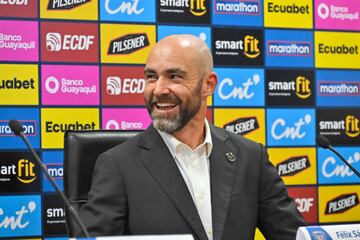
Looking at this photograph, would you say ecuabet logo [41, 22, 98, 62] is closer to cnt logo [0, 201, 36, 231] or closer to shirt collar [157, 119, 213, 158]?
cnt logo [0, 201, 36, 231]

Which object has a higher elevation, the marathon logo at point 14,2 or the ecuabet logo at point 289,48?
the marathon logo at point 14,2

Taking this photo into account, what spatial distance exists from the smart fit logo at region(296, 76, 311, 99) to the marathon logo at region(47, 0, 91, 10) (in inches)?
62.9

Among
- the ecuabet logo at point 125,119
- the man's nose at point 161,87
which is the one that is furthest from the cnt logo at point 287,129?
the man's nose at point 161,87

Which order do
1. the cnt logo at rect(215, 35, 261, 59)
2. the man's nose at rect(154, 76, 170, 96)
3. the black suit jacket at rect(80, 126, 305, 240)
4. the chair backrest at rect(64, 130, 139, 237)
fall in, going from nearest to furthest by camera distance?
1. the black suit jacket at rect(80, 126, 305, 240)
2. the man's nose at rect(154, 76, 170, 96)
3. the chair backrest at rect(64, 130, 139, 237)
4. the cnt logo at rect(215, 35, 261, 59)

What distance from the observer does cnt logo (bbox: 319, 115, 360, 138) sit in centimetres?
387

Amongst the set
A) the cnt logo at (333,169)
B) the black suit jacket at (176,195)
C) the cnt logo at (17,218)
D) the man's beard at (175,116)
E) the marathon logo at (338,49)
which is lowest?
the cnt logo at (17,218)

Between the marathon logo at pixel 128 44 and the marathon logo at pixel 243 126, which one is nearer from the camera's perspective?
the marathon logo at pixel 128 44

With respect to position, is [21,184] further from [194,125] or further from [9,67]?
[194,125]

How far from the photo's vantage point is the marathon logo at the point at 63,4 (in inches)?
130

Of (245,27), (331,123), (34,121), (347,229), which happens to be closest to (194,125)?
(347,229)

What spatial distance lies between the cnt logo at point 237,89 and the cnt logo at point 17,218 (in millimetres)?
1436

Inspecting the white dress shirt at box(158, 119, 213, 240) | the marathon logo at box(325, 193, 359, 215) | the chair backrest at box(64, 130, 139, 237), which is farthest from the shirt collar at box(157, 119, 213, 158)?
the marathon logo at box(325, 193, 359, 215)

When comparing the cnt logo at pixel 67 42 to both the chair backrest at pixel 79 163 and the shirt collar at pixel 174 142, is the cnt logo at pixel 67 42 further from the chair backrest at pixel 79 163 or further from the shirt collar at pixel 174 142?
the shirt collar at pixel 174 142

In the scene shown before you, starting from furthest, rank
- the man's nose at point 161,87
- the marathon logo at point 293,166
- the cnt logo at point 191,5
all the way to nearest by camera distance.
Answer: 1. the marathon logo at point 293,166
2. the cnt logo at point 191,5
3. the man's nose at point 161,87
